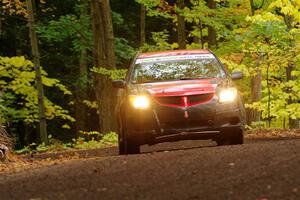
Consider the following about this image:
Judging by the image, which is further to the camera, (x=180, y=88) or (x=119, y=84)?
(x=119, y=84)

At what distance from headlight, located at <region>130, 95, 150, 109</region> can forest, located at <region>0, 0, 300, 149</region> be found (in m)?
4.05

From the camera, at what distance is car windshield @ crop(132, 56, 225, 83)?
1124cm

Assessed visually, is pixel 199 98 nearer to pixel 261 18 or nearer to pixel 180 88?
pixel 180 88

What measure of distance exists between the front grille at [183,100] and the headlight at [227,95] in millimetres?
209

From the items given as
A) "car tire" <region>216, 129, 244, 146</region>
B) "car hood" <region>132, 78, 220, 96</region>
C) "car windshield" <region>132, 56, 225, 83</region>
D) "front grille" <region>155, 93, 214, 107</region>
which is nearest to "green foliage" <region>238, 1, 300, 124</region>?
"car windshield" <region>132, 56, 225, 83</region>

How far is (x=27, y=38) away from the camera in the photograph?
29.4 meters

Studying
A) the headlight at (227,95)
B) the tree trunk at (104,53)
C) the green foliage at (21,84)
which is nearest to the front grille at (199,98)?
the headlight at (227,95)

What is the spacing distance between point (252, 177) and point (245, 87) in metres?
22.2

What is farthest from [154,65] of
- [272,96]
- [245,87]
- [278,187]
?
[245,87]

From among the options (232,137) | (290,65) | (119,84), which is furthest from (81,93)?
(232,137)

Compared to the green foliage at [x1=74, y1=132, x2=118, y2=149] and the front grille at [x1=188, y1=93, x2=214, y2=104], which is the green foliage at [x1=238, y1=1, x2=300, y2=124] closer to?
the green foliage at [x1=74, y1=132, x2=118, y2=149]

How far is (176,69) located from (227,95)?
1317 mm

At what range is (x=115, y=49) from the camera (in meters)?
25.0

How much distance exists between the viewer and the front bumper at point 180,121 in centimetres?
1029
